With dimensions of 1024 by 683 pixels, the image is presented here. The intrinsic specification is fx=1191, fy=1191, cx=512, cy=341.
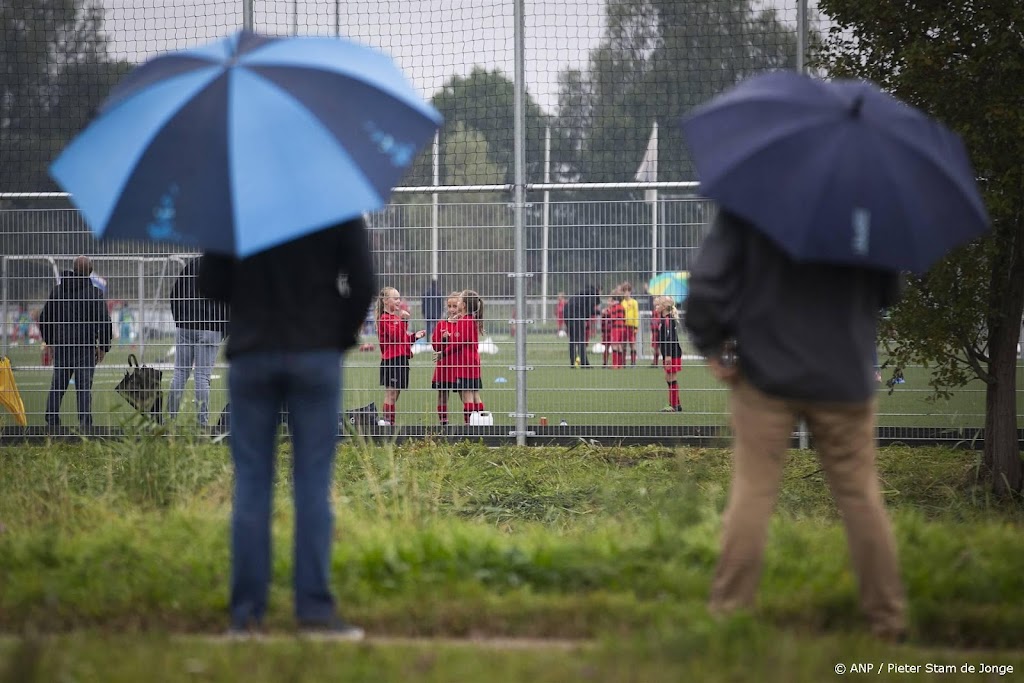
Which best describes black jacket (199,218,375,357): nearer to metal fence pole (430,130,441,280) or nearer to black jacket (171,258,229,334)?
metal fence pole (430,130,441,280)

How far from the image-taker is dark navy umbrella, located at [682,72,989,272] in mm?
4020

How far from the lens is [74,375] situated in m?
11.5

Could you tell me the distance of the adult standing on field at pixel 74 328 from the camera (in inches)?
451

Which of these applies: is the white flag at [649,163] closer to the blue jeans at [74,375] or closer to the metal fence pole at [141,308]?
the metal fence pole at [141,308]

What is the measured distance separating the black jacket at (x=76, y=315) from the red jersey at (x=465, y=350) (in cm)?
335

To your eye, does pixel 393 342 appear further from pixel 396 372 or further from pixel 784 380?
pixel 784 380

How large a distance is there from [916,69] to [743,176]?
470cm

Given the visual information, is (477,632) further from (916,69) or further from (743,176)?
(916,69)

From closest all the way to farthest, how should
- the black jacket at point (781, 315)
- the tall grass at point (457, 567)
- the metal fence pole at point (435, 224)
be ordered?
the black jacket at point (781, 315)
the tall grass at point (457, 567)
the metal fence pole at point (435, 224)

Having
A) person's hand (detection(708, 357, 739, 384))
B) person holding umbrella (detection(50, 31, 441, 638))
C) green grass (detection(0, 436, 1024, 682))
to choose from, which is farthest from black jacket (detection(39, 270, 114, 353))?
person's hand (detection(708, 357, 739, 384))

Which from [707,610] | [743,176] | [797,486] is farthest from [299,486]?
[797,486]

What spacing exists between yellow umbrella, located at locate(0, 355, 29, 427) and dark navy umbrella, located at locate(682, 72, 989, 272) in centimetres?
906

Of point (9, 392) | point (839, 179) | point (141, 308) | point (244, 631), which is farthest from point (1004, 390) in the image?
point (9, 392)

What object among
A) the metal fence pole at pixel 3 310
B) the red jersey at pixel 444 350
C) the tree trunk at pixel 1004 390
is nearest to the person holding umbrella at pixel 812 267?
the tree trunk at pixel 1004 390
